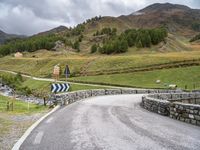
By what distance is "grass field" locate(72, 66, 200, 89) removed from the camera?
76.0 m

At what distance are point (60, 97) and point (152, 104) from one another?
869cm

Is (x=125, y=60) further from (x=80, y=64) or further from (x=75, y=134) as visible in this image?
(x=75, y=134)

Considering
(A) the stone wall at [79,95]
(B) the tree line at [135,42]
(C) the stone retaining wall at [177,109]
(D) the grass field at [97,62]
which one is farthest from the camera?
(B) the tree line at [135,42]

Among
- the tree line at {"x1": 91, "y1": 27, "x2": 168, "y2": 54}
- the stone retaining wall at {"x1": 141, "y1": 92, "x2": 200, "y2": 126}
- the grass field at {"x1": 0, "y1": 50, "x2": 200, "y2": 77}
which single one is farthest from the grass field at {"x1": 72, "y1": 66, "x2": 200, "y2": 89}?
the tree line at {"x1": 91, "y1": 27, "x2": 168, "y2": 54}

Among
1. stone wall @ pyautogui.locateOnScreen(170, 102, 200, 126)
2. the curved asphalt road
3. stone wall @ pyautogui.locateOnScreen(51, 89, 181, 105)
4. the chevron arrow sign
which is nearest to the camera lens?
the curved asphalt road

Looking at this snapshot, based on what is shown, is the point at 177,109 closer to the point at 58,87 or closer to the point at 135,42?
the point at 58,87

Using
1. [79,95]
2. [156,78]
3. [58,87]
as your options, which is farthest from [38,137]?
[156,78]

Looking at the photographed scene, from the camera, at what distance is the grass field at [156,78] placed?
7598 centimetres

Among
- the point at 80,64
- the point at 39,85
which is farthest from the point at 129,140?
the point at 80,64

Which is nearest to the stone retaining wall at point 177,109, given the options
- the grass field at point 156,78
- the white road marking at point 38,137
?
the white road marking at point 38,137

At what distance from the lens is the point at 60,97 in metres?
29.6

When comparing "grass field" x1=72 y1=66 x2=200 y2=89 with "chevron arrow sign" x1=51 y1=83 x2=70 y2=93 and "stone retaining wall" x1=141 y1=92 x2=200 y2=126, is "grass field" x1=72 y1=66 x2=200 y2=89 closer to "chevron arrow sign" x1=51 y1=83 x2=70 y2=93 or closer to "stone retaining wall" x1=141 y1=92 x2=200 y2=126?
"chevron arrow sign" x1=51 y1=83 x2=70 y2=93

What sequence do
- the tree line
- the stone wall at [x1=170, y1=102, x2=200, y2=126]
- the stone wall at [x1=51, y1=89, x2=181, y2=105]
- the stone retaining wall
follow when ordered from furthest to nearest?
the tree line
the stone wall at [x1=51, y1=89, x2=181, y2=105]
the stone retaining wall
the stone wall at [x1=170, y1=102, x2=200, y2=126]

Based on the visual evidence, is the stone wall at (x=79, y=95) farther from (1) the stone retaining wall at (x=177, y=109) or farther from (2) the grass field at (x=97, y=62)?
(2) the grass field at (x=97, y=62)
